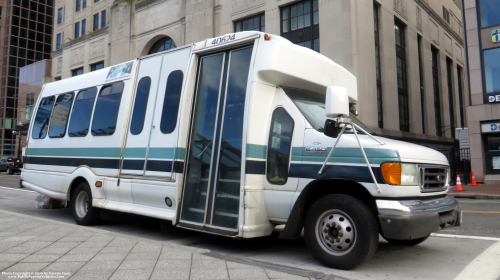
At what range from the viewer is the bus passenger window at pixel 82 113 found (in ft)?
26.4

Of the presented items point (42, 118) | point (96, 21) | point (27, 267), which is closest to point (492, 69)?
point (42, 118)

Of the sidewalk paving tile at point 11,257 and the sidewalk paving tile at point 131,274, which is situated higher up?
the sidewalk paving tile at point 11,257

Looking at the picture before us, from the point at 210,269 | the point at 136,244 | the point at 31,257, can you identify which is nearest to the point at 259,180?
the point at 210,269

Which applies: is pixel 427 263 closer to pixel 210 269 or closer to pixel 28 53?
pixel 210 269

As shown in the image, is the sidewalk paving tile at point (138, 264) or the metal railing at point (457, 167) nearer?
the sidewalk paving tile at point (138, 264)

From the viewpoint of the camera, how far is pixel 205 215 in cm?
554

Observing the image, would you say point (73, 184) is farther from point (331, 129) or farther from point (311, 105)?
point (331, 129)

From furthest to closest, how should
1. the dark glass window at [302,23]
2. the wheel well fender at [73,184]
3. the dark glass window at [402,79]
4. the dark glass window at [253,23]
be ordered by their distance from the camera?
the dark glass window at [402,79]
the dark glass window at [253,23]
the dark glass window at [302,23]
the wheel well fender at [73,184]

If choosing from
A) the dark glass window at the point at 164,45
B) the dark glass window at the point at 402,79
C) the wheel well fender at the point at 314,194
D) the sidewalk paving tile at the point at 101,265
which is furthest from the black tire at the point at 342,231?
the dark glass window at the point at 164,45

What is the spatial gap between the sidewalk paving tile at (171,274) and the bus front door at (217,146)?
1.08 metres

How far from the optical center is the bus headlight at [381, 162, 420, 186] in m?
4.23

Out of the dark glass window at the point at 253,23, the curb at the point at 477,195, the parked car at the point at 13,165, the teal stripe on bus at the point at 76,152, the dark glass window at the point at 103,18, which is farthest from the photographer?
the dark glass window at the point at 103,18

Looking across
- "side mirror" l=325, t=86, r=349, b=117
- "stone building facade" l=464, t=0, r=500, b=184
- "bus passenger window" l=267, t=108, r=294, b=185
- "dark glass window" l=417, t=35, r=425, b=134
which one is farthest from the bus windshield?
"dark glass window" l=417, t=35, r=425, b=134

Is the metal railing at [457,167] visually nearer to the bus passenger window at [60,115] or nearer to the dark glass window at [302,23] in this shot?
the dark glass window at [302,23]
